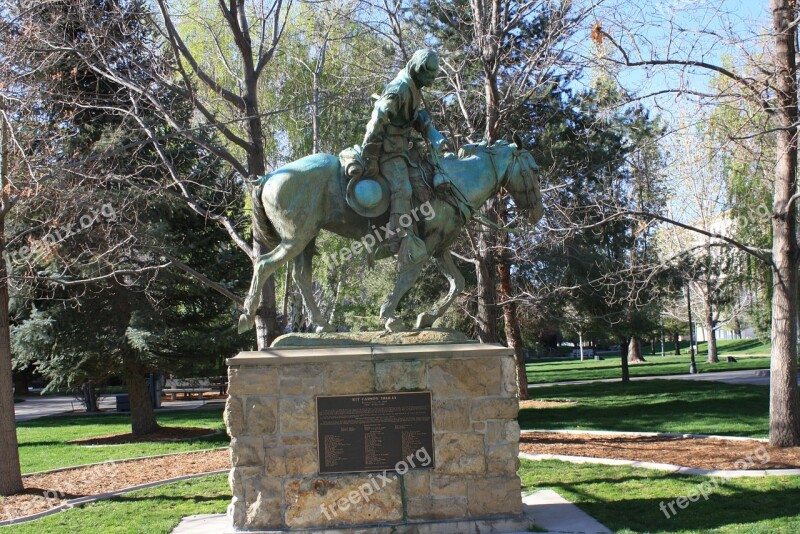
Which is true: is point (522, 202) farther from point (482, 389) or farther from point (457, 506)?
point (457, 506)

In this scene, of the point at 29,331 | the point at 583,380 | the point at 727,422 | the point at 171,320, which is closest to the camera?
the point at 727,422

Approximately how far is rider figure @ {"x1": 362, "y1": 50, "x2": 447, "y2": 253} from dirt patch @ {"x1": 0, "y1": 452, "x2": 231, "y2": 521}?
5879 mm

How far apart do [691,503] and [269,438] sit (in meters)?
4.40

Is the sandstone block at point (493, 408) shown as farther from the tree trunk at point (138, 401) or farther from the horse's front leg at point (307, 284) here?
the tree trunk at point (138, 401)

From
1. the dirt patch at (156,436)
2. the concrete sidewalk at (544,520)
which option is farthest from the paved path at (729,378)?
the concrete sidewalk at (544,520)

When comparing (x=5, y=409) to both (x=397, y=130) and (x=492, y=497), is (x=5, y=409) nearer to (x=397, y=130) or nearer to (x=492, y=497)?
(x=397, y=130)

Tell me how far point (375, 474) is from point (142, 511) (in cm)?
344

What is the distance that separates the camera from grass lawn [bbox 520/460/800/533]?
22.4 ft

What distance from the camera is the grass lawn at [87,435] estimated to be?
1355 centimetres

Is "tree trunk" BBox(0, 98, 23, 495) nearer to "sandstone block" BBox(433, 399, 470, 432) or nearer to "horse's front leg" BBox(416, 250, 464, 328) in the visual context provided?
"horse's front leg" BBox(416, 250, 464, 328)

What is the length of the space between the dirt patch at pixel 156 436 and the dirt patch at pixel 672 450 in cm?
742

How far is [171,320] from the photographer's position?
16.9 m

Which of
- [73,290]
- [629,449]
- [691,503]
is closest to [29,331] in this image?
[73,290]

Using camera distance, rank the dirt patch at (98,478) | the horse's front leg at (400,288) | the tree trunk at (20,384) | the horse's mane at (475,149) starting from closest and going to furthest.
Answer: the horse's front leg at (400,288) < the horse's mane at (475,149) < the dirt patch at (98,478) < the tree trunk at (20,384)
